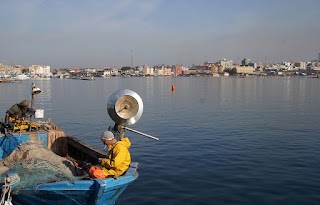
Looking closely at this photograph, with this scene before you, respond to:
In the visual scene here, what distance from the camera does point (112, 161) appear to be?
9.58m

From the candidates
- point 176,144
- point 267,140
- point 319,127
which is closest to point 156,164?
point 176,144

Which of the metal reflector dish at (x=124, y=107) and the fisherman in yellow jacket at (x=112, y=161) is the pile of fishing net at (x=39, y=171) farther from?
the metal reflector dish at (x=124, y=107)

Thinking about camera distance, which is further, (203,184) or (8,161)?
(203,184)

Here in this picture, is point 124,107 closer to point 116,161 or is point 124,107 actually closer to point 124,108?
point 124,108

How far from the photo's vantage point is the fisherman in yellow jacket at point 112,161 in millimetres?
9438

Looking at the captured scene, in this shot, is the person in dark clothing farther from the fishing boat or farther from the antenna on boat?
the antenna on boat

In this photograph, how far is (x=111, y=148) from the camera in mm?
A: 9648

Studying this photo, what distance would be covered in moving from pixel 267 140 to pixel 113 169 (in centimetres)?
1584

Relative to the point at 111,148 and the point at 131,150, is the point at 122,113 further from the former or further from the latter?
the point at 131,150

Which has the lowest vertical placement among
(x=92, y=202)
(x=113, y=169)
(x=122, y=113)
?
(x=92, y=202)

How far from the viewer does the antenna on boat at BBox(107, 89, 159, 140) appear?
41.0 feet

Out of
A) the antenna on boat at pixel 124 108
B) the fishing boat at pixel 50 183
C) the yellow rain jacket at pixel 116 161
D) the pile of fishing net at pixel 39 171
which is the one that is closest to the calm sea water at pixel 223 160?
the antenna on boat at pixel 124 108

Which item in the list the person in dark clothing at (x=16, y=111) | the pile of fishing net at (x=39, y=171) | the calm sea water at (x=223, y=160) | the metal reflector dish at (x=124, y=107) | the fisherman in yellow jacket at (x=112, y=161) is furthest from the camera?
the person in dark clothing at (x=16, y=111)

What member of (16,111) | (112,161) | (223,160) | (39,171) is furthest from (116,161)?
(223,160)
